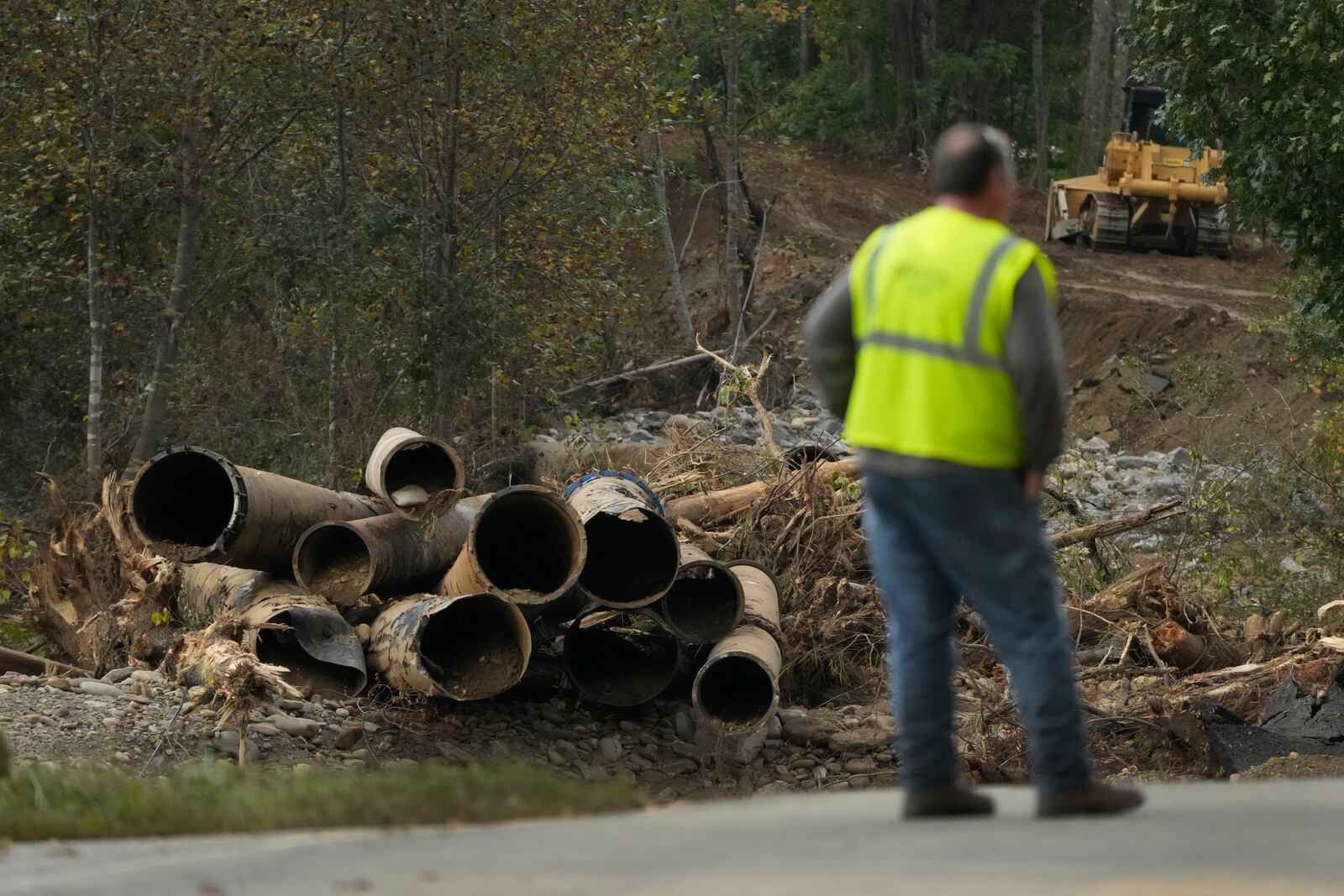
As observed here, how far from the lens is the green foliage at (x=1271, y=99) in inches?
471

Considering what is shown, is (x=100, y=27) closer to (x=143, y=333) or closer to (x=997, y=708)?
(x=143, y=333)

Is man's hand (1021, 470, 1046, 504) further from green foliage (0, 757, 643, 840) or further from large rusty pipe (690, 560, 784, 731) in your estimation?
large rusty pipe (690, 560, 784, 731)

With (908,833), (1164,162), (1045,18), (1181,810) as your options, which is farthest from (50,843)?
(1045,18)

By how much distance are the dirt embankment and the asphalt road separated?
493 inches

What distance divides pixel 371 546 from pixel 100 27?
19.4 ft

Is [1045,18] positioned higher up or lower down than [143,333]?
higher up

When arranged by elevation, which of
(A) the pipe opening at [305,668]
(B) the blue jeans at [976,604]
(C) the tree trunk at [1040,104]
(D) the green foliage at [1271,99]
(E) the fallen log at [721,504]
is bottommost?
(A) the pipe opening at [305,668]

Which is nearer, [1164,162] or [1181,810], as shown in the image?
[1181,810]

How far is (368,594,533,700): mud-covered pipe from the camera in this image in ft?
30.0

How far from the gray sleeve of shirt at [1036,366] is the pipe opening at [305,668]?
246 inches

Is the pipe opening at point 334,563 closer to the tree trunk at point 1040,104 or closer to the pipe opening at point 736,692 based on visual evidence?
the pipe opening at point 736,692

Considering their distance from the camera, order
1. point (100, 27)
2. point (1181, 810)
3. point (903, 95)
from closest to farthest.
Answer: point (1181, 810)
point (100, 27)
point (903, 95)

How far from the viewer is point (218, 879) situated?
128 inches

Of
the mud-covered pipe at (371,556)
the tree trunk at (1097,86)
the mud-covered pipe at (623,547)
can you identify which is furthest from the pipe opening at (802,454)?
the tree trunk at (1097,86)
